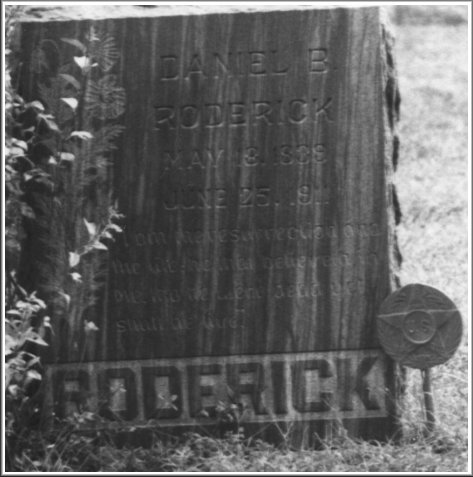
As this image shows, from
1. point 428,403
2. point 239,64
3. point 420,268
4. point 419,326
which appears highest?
point 239,64

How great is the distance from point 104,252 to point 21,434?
84cm

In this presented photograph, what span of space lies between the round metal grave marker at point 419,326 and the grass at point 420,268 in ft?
0.88

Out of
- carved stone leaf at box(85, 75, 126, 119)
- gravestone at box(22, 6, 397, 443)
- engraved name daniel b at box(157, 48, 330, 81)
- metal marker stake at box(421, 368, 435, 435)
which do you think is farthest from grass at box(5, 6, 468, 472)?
engraved name daniel b at box(157, 48, 330, 81)

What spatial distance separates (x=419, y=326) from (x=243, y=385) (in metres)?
0.80

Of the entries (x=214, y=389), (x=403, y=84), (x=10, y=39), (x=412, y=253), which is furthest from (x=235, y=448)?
(x=403, y=84)

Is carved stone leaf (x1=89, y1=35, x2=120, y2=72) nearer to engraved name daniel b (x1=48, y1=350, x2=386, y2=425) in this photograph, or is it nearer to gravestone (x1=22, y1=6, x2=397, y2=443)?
gravestone (x1=22, y1=6, x2=397, y2=443)

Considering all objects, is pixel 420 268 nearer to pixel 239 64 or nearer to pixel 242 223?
pixel 242 223

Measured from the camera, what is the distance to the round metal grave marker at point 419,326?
5199 mm

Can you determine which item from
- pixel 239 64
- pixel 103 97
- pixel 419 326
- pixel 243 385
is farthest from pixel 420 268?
pixel 103 97

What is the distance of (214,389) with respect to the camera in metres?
5.27

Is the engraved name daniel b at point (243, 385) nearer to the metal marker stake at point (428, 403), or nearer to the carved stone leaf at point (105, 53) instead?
the metal marker stake at point (428, 403)

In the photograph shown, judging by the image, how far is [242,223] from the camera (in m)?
5.23

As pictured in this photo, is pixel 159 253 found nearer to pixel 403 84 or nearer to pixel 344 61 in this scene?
pixel 344 61

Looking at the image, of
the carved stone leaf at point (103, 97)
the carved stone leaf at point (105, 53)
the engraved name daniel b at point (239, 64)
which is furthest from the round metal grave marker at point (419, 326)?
the carved stone leaf at point (105, 53)
